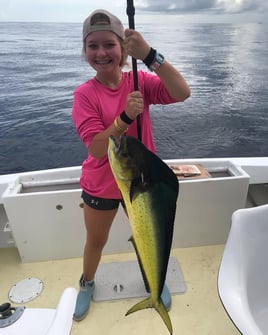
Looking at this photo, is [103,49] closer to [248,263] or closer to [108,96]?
[108,96]

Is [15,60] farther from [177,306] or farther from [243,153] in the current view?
[177,306]

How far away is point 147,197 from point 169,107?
8.67 metres

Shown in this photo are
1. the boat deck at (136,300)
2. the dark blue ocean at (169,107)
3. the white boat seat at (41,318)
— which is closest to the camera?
the white boat seat at (41,318)

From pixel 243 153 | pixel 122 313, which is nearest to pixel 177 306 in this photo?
pixel 122 313

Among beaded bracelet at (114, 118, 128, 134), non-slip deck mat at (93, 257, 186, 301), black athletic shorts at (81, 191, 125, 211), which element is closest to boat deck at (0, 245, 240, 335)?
non-slip deck mat at (93, 257, 186, 301)

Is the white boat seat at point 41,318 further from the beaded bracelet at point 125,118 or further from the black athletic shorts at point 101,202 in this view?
the beaded bracelet at point 125,118

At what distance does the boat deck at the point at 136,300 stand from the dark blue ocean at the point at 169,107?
4520 millimetres

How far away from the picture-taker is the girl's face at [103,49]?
121 cm

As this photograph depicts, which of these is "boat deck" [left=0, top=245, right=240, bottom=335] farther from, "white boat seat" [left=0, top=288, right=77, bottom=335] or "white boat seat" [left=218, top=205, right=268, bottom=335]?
"white boat seat" [left=0, top=288, right=77, bottom=335]

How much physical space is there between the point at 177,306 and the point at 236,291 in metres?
0.81

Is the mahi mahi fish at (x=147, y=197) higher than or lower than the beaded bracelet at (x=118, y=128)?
lower

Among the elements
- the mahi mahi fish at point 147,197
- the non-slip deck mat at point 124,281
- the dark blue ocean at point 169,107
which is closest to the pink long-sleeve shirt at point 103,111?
the mahi mahi fish at point 147,197

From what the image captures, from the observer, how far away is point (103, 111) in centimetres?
133

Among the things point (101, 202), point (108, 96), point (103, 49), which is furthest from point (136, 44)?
point (101, 202)
